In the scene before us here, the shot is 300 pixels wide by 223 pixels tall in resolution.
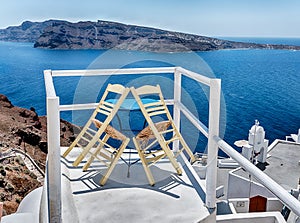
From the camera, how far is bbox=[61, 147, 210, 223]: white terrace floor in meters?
2.35

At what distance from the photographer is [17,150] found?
14375 millimetres

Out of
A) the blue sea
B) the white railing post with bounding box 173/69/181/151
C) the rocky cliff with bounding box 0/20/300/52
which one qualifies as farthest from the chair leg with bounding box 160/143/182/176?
the rocky cliff with bounding box 0/20/300/52

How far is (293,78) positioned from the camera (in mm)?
62281

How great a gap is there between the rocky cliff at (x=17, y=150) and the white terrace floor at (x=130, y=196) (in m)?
1.85

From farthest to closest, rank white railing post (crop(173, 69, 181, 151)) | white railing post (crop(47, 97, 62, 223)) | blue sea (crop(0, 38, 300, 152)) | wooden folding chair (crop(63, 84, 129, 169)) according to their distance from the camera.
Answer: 1. blue sea (crop(0, 38, 300, 152))
2. white railing post (crop(173, 69, 181, 151))
3. wooden folding chair (crop(63, 84, 129, 169))
4. white railing post (crop(47, 97, 62, 223))

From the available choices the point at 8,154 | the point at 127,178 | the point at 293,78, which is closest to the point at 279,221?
the point at 127,178

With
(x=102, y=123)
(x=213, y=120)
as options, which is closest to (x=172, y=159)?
(x=102, y=123)

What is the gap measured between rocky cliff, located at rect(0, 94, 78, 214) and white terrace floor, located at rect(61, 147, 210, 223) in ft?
6.05

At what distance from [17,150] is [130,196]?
12976mm

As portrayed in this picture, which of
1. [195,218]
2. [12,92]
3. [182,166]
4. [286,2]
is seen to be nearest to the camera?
[195,218]

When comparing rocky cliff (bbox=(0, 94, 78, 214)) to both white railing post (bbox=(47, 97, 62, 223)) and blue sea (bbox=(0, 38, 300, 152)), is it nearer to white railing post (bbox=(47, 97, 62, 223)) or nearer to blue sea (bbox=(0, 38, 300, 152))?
white railing post (bbox=(47, 97, 62, 223))

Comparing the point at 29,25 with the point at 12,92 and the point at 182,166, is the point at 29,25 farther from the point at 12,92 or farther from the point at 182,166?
the point at 182,166

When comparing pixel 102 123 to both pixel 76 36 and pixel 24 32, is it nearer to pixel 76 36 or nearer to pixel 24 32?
pixel 76 36

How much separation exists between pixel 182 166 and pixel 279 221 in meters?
1.69
